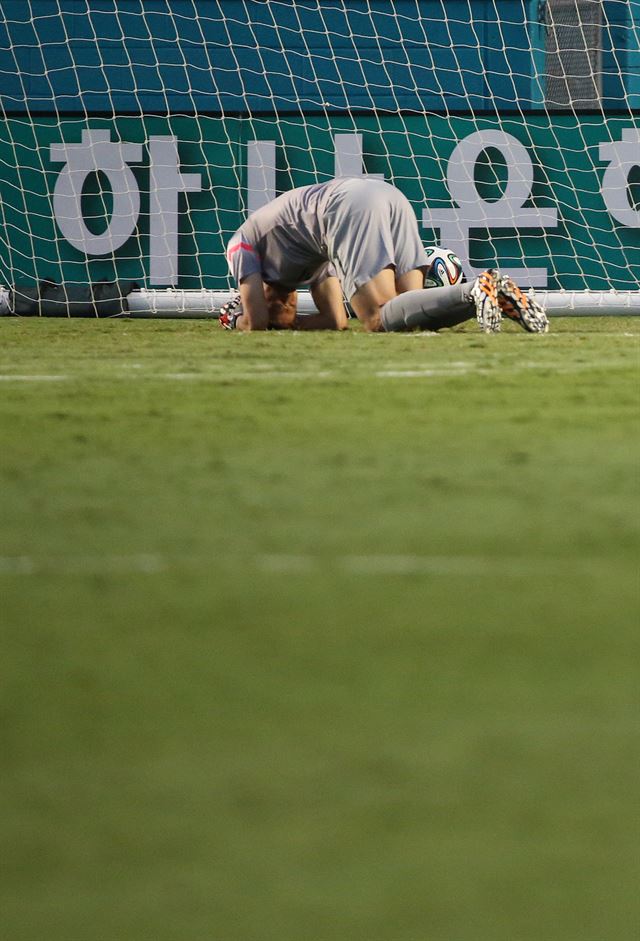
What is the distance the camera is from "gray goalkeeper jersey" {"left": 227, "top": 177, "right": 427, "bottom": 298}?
24.3 ft

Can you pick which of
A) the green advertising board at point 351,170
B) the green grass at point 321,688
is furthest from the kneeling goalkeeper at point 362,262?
the green grass at point 321,688

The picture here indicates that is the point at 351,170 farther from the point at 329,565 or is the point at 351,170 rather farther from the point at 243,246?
the point at 329,565

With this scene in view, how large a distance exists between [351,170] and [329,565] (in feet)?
29.0

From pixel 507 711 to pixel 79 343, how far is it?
588 centimetres

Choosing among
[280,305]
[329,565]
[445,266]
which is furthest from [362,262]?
[329,565]

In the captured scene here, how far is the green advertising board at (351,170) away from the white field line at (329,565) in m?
8.62

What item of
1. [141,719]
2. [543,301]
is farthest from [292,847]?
[543,301]

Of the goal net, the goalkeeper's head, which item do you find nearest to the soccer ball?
the goal net

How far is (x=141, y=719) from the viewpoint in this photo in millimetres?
1354

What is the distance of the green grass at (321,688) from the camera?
3.23ft

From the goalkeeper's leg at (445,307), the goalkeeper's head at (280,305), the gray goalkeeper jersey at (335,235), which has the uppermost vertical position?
the gray goalkeeper jersey at (335,235)

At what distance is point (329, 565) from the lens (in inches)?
80.0

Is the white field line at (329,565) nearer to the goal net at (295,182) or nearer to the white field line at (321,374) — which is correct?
the white field line at (321,374)

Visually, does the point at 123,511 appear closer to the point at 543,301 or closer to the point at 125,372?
the point at 125,372
